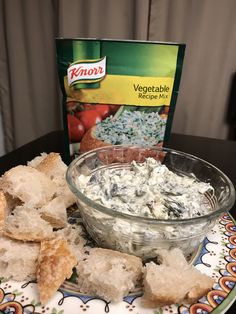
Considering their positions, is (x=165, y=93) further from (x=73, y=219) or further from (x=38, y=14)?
(x=38, y=14)

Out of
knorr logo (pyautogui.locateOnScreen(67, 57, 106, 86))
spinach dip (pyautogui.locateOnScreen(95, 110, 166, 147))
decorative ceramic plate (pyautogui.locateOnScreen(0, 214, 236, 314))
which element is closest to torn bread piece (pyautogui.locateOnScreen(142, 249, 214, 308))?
decorative ceramic plate (pyautogui.locateOnScreen(0, 214, 236, 314))

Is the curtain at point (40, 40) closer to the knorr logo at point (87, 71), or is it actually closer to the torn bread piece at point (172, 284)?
the knorr logo at point (87, 71)

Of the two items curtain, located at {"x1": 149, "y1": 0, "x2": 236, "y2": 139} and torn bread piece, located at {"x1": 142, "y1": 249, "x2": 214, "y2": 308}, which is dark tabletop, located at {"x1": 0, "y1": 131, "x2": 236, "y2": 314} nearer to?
torn bread piece, located at {"x1": 142, "y1": 249, "x2": 214, "y2": 308}

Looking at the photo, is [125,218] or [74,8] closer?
[125,218]

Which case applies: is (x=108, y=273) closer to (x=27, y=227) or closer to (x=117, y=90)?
(x=27, y=227)

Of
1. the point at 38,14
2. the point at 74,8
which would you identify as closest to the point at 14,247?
the point at 74,8

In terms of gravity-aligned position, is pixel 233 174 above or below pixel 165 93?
below

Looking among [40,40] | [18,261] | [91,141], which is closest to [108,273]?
[18,261]
